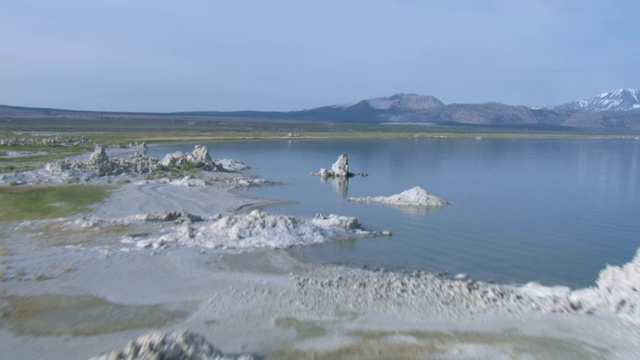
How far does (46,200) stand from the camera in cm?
2903

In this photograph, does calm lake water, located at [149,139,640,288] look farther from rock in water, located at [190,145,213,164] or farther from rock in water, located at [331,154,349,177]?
rock in water, located at [190,145,213,164]

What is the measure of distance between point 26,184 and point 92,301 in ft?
79.5

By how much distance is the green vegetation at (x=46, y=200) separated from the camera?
26078mm

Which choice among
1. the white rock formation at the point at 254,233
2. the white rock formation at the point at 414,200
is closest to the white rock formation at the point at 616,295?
the white rock formation at the point at 254,233

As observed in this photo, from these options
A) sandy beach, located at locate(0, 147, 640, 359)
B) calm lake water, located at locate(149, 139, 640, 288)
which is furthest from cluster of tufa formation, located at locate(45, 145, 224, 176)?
sandy beach, located at locate(0, 147, 640, 359)

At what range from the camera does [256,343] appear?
1195 cm

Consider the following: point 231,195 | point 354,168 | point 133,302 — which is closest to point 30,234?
point 133,302

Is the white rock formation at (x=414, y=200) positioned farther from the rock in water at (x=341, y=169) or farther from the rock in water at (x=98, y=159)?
the rock in water at (x=98, y=159)

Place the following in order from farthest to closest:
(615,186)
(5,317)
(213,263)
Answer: (615,186) → (213,263) → (5,317)

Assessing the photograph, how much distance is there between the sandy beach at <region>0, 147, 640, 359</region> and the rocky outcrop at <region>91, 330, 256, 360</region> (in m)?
1.17

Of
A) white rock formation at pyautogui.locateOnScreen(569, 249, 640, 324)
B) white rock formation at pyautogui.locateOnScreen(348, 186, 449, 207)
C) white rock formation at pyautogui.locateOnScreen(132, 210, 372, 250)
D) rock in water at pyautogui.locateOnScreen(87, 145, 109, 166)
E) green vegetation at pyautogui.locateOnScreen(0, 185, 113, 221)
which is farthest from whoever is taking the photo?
rock in water at pyautogui.locateOnScreen(87, 145, 109, 166)

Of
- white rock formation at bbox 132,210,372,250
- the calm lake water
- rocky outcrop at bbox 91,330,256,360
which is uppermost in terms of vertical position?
rocky outcrop at bbox 91,330,256,360

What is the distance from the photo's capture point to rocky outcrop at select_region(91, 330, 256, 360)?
386 inches

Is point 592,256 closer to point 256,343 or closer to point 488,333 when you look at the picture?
point 488,333
